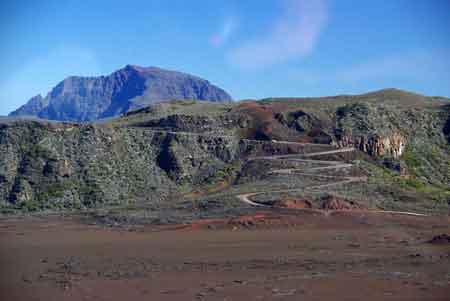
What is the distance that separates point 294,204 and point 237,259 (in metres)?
16.0

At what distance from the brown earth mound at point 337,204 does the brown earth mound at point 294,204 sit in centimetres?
103

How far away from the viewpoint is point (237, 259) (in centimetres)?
2891

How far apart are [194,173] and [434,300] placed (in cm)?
3899

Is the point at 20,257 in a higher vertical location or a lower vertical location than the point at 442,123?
lower

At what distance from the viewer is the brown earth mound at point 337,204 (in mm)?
43938

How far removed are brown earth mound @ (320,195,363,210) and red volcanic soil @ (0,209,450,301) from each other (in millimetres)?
1714

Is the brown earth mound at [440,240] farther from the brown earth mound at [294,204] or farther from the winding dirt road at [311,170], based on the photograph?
the brown earth mound at [294,204]

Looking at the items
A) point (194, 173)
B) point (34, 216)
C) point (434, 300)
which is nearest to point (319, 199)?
point (194, 173)

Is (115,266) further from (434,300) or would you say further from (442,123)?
(442,123)

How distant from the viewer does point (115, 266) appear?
2778 centimetres

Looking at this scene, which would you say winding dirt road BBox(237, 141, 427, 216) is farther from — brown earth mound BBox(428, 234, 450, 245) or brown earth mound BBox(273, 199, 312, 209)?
brown earth mound BBox(428, 234, 450, 245)

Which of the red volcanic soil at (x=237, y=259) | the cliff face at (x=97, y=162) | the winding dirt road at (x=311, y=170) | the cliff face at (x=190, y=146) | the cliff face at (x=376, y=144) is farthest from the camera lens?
the cliff face at (x=376, y=144)

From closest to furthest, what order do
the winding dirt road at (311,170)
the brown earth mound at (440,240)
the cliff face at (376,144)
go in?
the brown earth mound at (440,240) < the winding dirt road at (311,170) < the cliff face at (376,144)

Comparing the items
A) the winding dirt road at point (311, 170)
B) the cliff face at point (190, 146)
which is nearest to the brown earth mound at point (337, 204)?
the winding dirt road at point (311, 170)
